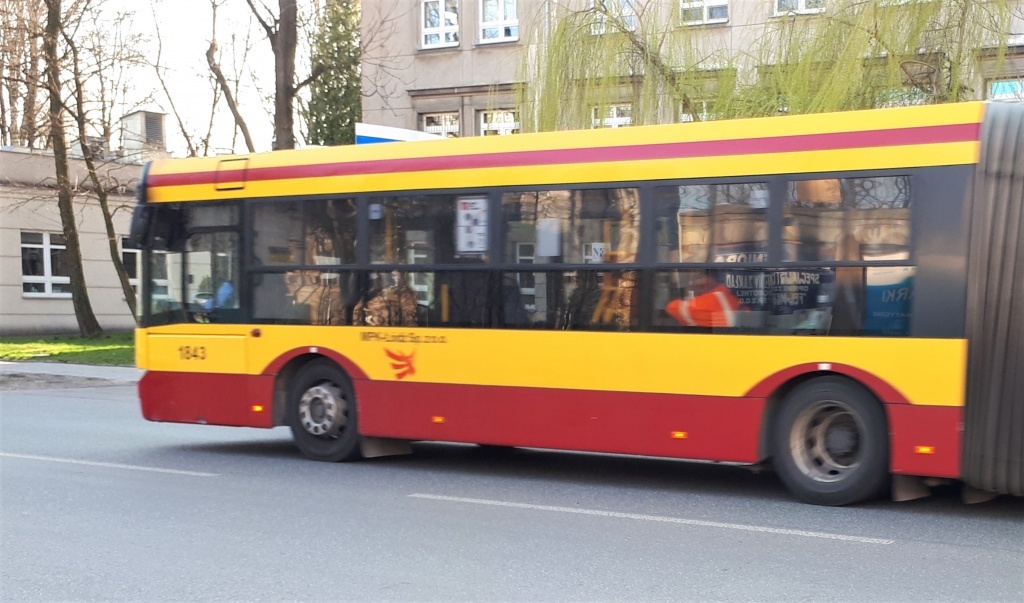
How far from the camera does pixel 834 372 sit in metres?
8.21

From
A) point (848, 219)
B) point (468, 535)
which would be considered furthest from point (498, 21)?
point (468, 535)

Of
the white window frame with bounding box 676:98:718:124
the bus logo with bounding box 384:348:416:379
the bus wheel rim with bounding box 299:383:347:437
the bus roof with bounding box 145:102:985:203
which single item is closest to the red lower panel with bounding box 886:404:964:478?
the bus roof with bounding box 145:102:985:203

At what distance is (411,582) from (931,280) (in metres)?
4.26

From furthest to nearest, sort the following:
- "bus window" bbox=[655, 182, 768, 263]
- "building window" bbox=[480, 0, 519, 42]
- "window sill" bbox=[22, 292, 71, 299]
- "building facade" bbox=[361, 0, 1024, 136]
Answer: "window sill" bbox=[22, 292, 71, 299]
"building window" bbox=[480, 0, 519, 42]
"building facade" bbox=[361, 0, 1024, 136]
"bus window" bbox=[655, 182, 768, 263]

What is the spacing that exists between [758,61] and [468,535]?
9649 mm

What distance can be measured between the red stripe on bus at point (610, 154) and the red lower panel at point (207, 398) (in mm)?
1987

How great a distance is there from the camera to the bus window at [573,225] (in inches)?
356

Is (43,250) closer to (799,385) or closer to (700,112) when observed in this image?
(700,112)

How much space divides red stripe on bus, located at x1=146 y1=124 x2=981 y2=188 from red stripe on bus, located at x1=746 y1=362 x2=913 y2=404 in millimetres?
1620

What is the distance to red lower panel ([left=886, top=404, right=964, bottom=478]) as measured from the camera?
775 centimetres

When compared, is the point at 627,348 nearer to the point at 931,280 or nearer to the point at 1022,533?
the point at 931,280

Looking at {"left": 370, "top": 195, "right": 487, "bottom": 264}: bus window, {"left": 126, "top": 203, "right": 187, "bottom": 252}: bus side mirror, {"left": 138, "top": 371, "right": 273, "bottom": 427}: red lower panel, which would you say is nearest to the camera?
{"left": 370, "top": 195, "right": 487, "bottom": 264}: bus window

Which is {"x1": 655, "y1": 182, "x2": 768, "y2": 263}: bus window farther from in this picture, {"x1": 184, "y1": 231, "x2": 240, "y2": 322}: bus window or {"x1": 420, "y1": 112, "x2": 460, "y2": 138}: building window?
{"x1": 420, "y1": 112, "x2": 460, "y2": 138}: building window

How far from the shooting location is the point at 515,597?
5.71 metres
